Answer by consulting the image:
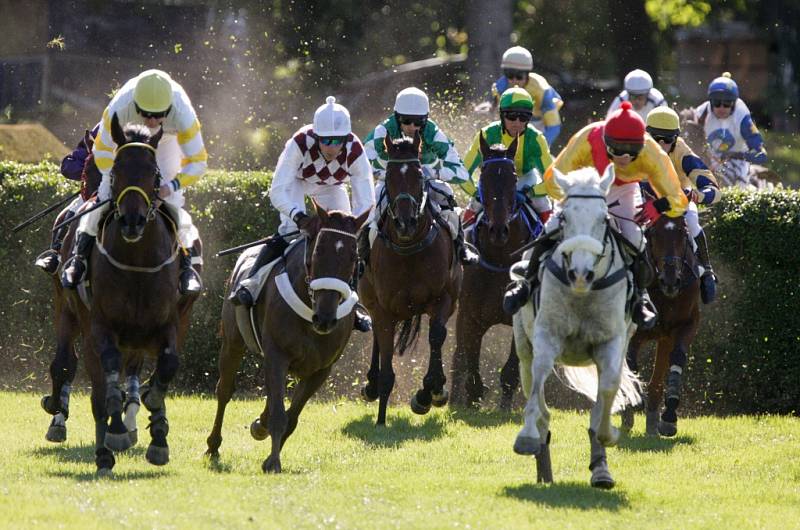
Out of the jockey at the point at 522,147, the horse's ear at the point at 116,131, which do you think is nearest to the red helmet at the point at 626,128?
the horse's ear at the point at 116,131

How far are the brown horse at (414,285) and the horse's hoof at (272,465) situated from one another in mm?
2669

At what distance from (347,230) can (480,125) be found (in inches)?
342

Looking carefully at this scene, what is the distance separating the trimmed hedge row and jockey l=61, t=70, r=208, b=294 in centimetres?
413

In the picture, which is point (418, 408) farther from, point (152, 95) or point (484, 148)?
point (152, 95)

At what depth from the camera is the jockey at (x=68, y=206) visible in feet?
36.7

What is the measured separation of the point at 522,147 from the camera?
1305cm

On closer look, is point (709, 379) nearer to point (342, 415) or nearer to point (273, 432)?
point (342, 415)

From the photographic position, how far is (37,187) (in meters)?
15.1

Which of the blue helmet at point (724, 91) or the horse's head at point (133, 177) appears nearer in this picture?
the horse's head at point (133, 177)

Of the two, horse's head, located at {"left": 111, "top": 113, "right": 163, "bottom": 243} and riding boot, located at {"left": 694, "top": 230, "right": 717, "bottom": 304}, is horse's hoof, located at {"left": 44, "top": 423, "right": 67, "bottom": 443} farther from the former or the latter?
riding boot, located at {"left": 694, "top": 230, "right": 717, "bottom": 304}

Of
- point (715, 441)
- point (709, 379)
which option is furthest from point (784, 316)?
point (715, 441)

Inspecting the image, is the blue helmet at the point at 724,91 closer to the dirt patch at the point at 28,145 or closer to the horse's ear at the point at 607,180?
the horse's ear at the point at 607,180

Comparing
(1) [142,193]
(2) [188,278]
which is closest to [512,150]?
(2) [188,278]

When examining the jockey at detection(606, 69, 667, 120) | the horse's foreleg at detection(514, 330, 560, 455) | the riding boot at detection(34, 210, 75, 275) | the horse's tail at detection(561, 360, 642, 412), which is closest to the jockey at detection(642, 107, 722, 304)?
the horse's tail at detection(561, 360, 642, 412)
